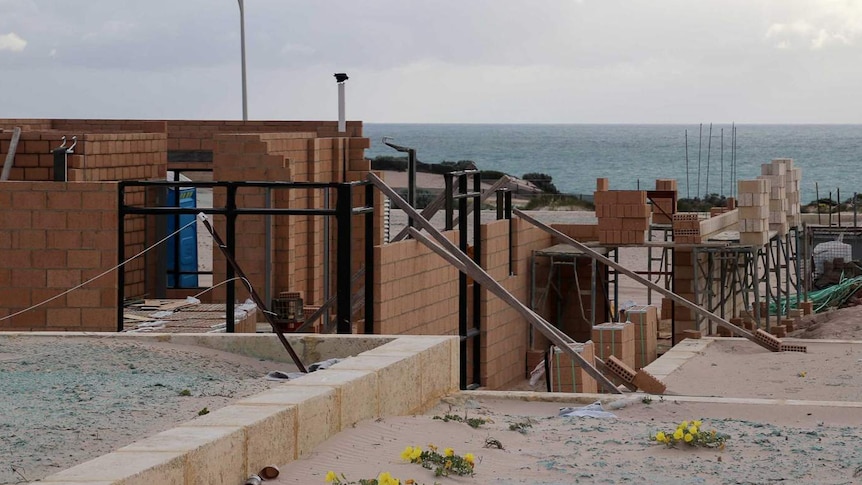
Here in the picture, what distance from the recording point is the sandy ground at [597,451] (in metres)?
6.41

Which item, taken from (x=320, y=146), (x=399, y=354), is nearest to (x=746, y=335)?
(x=320, y=146)

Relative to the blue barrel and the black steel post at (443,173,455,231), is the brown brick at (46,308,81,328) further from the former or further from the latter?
the blue barrel

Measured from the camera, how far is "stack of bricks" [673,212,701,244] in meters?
18.8

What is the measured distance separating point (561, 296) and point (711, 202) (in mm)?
39082

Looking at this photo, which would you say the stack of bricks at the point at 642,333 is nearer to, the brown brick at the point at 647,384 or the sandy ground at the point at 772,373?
the sandy ground at the point at 772,373

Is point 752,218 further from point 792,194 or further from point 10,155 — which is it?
point 10,155

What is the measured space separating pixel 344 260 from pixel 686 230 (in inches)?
339

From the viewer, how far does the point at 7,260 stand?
12.6m

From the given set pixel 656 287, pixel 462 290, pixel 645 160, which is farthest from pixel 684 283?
pixel 645 160

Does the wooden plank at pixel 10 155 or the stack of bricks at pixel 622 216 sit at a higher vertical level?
the wooden plank at pixel 10 155

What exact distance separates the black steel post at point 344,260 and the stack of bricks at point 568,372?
2.46 m

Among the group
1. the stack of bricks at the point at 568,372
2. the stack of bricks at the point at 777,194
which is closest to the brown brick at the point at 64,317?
the stack of bricks at the point at 568,372

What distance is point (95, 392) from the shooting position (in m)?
7.67

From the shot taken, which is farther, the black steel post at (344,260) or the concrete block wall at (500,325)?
the concrete block wall at (500,325)
